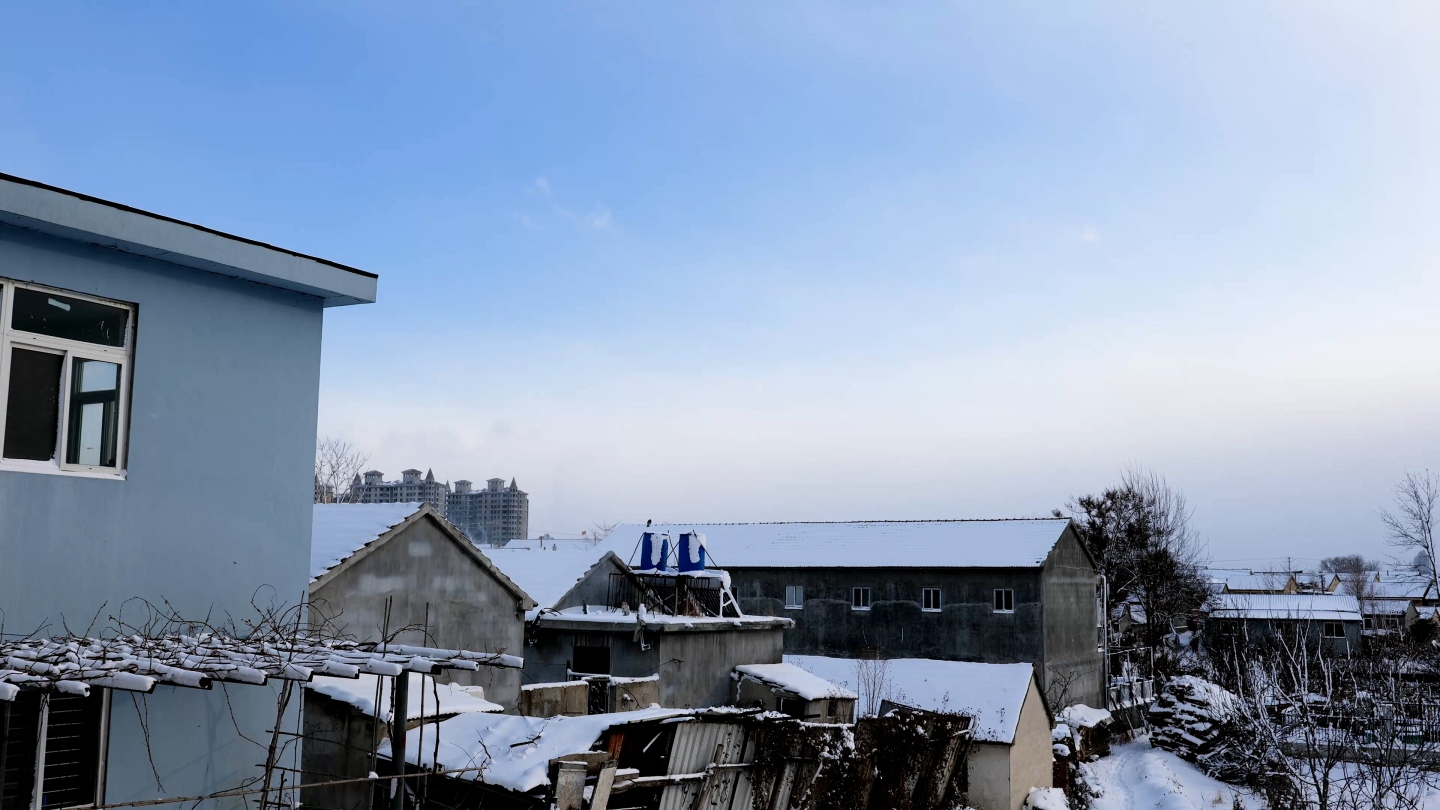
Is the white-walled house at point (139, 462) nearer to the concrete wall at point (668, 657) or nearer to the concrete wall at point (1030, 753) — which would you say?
the concrete wall at point (668, 657)

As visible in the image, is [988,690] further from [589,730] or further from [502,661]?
[502,661]

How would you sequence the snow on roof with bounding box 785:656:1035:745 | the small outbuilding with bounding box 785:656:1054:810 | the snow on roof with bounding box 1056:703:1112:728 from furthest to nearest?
the snow on roof with bounding box 1056:703:1112:728, the snow on roof with bounding box 785:656:1035:745, the small outbuilding with bounding box 785:656:1054:810

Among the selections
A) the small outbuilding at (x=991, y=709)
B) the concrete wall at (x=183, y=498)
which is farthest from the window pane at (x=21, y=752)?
the small outbuilding at (x=991, y=709)

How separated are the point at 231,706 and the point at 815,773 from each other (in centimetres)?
957

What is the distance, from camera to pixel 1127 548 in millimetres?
49500

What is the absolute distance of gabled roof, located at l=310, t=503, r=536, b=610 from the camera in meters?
15.5

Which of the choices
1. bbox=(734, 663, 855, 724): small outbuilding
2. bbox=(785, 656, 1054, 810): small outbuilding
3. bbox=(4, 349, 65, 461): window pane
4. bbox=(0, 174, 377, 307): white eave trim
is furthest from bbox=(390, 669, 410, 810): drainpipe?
bbox=(785, 656, 1054, 810): small outbuilding

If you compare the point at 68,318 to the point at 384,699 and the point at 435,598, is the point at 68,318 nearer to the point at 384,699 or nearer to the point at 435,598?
the point at 384,699

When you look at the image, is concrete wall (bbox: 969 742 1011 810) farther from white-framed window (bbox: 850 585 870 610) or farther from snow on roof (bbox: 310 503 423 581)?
snow on roof (bbox: 310 503 423 581)

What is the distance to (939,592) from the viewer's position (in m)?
34.8

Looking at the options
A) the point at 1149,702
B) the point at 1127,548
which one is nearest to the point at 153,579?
the point at 1149,702

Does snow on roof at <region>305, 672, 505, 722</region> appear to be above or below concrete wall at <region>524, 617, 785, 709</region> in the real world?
above

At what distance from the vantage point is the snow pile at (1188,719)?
32.1m

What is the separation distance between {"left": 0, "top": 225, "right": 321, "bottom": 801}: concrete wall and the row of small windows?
93.6 feet
